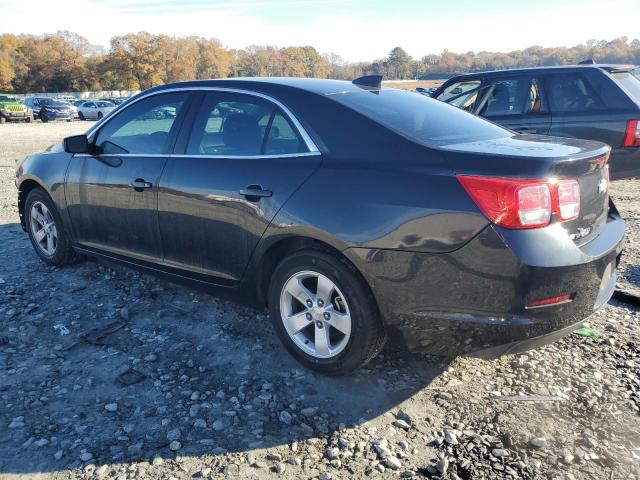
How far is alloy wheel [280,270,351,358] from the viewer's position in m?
3.14

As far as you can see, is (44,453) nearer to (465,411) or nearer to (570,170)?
(465,411)

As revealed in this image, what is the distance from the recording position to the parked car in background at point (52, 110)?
127ft

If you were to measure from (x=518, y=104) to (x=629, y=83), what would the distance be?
4.22 ft

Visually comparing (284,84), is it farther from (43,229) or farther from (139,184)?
(43,229)

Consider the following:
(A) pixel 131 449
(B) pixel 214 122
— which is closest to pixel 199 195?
(B) pixel 214 122

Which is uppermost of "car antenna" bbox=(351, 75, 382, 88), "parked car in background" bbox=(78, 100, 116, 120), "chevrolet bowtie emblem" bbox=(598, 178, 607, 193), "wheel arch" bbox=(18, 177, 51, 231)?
"car antenna" bbox=(351, 75, 382, 88)

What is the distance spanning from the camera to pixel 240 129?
12.0 feet

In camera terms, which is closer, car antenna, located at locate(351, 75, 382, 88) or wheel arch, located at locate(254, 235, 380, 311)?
wheel arch, located at locate(254, 235, 380, 311)

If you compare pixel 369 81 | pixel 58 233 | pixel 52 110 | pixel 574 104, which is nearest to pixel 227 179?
pixel 369 81

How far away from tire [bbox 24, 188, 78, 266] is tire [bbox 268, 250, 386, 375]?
2547 mm

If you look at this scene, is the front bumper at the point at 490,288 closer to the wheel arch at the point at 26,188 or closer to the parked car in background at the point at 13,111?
the wheel arch at the point at 26,188

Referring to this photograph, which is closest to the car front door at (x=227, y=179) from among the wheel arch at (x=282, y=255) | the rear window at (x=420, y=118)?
the wheel arch at (x=282, y=255)

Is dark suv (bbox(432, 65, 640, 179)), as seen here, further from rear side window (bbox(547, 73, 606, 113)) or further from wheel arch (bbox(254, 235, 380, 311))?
wheel arch (bbox(254, 235, 380, 311))

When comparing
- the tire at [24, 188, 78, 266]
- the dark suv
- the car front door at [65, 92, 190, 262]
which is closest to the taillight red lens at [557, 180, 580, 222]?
the car front door at [65, 92, 190, 262]
